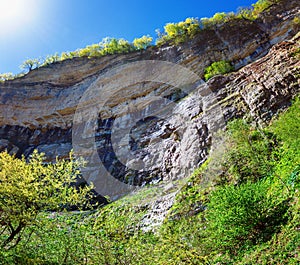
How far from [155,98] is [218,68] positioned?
8.39 metres

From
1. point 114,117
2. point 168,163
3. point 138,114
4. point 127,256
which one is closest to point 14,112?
point 114,117

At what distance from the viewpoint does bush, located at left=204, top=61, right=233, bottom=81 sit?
32.2 metres

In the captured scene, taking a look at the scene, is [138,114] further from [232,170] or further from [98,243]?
[98,243]

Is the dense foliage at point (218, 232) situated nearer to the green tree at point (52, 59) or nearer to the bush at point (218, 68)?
the bush at point (218, 68)

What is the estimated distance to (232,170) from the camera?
49.3 ft

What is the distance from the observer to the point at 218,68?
3266 centimetres

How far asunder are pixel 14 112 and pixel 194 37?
28.6 meters

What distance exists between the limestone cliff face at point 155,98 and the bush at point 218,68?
1156mm

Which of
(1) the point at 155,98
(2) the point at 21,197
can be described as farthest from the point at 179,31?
(2) the point at 21,197

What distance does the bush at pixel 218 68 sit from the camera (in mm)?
32188

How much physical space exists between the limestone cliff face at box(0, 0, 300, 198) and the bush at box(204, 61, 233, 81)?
1156 mm

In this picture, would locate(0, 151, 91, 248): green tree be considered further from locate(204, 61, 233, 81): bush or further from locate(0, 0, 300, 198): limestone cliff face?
locate(204, 61, 233, 81): bush

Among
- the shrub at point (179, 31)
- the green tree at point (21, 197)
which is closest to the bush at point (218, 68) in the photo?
the shrub at point (179, 31)

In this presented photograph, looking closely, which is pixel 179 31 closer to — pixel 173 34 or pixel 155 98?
pixel 173 34
